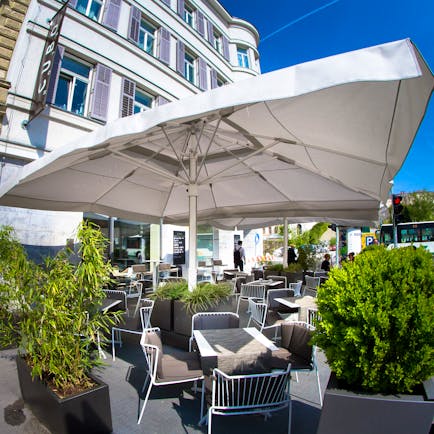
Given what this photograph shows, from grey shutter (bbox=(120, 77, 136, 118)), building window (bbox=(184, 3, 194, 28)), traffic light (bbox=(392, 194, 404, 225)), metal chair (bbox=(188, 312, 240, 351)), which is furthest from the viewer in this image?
building window (bbox=(184, 3, 194, 28))

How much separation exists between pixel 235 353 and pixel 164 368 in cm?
86

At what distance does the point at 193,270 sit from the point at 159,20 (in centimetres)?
1310

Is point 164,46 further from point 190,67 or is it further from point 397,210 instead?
point 397,210

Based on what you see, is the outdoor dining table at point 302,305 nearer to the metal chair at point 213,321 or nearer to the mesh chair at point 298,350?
the mesh chair at point 298,350

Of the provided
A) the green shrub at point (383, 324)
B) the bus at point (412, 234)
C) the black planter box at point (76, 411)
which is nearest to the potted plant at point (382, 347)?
the green shrub at point (383, 324)

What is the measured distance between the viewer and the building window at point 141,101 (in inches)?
484

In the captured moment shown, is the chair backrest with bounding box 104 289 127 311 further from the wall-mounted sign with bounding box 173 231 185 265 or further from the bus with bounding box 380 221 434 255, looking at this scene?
the bus with bounding box 380 221 434 255

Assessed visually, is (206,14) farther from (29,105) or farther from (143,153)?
(143,153)

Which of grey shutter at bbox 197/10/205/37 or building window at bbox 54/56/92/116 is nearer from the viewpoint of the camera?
building window at bbox 54/56/92/116

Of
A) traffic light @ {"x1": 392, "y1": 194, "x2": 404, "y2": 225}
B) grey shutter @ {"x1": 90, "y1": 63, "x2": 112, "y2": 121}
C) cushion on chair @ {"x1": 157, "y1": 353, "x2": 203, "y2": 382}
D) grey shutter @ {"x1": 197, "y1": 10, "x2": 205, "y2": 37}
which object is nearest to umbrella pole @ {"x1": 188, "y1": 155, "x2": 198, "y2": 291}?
cushion on chair @ {"x1": 157, "y1": 353, "x2": 203, "y2": 382}

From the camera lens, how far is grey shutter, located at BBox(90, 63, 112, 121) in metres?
10.3

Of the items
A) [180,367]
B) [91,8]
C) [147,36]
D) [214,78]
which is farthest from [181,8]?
[180,367]

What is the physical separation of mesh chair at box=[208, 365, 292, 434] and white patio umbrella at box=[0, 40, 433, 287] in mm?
2010

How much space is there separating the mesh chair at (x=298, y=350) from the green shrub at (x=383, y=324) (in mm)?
1109
